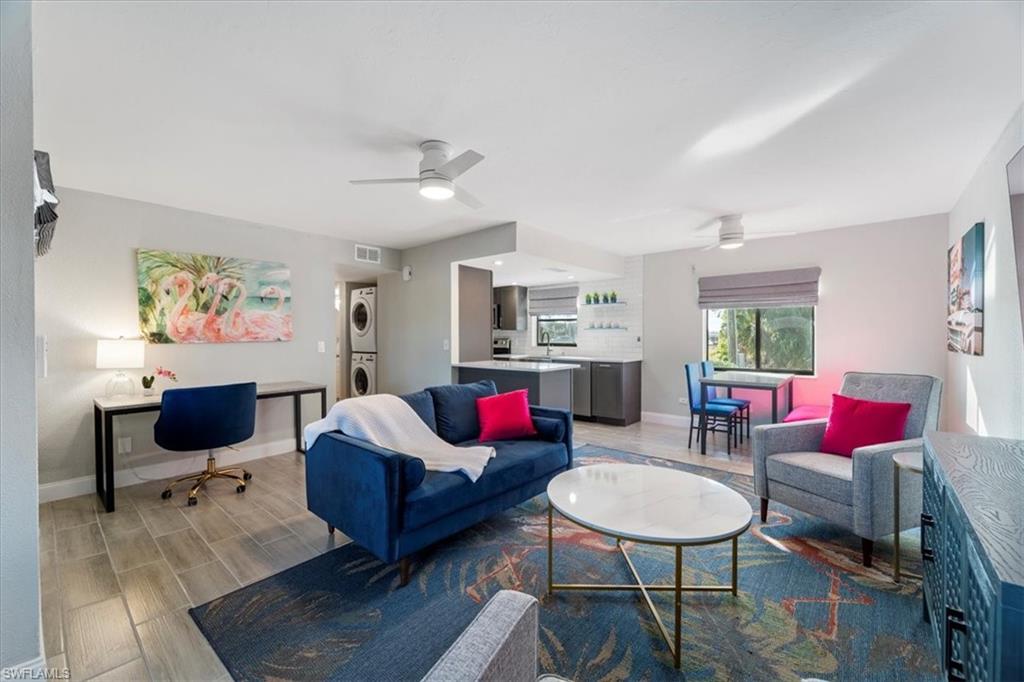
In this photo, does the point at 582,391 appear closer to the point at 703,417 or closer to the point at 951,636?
the point at 703,417

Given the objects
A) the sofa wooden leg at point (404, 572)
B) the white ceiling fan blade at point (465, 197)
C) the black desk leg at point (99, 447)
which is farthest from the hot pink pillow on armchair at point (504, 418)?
the black desk leg at point (99, 447)

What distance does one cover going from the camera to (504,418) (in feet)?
10.3

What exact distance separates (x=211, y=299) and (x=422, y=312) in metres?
2.20

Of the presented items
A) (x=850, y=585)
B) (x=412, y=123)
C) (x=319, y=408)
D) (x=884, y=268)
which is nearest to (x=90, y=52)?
(x=412, y=123)

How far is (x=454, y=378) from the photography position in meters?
5.09

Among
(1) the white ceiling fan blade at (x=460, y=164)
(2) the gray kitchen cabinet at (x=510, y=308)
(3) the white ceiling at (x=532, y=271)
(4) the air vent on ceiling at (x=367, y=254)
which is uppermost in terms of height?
(4) the air vent on ceiling at (x=367, y=254)

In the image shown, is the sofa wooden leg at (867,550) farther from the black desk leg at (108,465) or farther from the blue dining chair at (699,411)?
the black desk leg at (108,465)

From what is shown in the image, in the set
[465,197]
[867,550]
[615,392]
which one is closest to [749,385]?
[615,392]

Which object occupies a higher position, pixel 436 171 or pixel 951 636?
pixel 436 171

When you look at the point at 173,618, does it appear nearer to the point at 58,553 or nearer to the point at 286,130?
the point at 58,553

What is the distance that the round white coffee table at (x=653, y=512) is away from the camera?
1.64 m

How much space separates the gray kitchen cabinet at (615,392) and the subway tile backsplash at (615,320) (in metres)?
0.47

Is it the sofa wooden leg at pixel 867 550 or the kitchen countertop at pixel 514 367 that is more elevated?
the kitchen countertop at pixel 514 367

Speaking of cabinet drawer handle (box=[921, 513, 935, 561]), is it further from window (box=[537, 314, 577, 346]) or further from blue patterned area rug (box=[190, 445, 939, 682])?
window (box=[537, 314, 577, 346])
